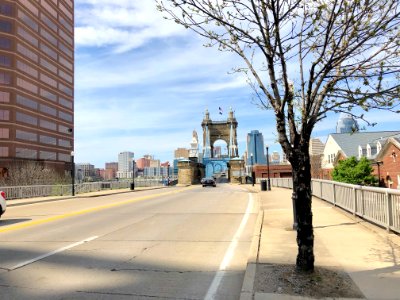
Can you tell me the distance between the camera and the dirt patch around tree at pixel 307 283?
18.1 feet

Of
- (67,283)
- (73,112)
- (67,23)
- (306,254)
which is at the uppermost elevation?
(67,23)

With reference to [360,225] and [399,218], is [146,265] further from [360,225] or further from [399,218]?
[360,225]

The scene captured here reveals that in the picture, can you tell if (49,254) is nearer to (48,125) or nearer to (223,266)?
(223,266)

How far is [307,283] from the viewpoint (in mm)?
5902

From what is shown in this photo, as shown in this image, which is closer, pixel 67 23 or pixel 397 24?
pixel 397 24

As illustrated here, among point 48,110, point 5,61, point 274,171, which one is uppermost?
point 5,61

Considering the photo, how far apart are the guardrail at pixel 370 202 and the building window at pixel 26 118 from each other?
85.3 m

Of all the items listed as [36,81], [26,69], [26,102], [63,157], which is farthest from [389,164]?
[63,157]

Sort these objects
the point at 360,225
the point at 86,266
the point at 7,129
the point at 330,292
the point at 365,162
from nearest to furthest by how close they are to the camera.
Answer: the point at 330,292 → the point at 86,266 → the point at 360,225 → the point at 365,162 → the point at 7,129

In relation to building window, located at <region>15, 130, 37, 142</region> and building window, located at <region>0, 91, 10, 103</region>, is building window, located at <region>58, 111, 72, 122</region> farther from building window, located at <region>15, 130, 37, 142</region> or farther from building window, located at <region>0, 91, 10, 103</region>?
building window, located at <region>0, 91, 10, 103</region>

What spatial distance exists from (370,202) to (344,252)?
3.78 m

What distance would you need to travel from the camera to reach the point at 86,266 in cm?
770

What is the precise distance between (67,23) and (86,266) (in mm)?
120158

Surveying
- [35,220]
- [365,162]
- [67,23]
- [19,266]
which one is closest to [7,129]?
[67,23]
